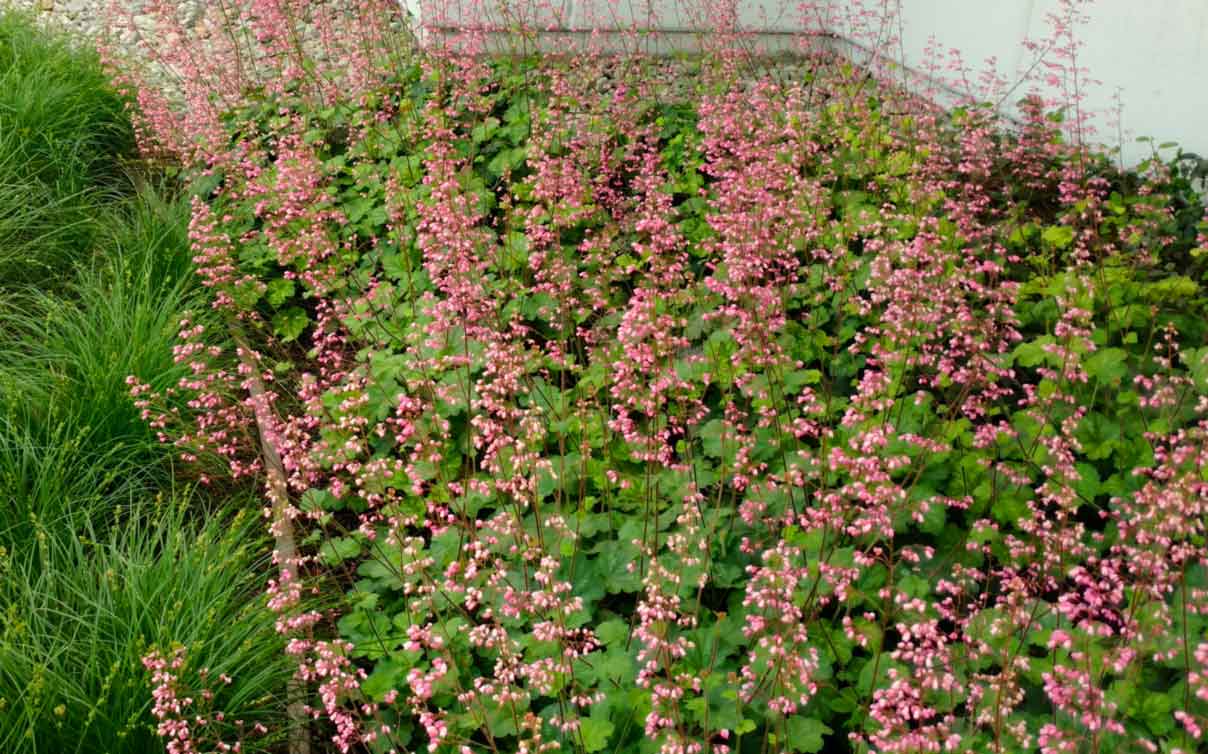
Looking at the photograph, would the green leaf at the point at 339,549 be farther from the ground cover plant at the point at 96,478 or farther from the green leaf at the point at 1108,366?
the green leaf at the point at 1108,366

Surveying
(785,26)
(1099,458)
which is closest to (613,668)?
(1099,458)

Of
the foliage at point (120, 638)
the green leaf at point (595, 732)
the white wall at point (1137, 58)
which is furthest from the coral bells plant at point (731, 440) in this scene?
the white wall at point (1137, 58)

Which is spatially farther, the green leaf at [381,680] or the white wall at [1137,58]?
the white wall at [1137,58]

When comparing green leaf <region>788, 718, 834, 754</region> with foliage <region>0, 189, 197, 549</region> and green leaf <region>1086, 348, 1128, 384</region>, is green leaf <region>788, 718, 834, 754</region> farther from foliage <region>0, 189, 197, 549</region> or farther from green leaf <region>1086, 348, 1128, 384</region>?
foliage <region>0, 189, 197, 549</region>

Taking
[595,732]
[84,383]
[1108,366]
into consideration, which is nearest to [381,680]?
[595,732]

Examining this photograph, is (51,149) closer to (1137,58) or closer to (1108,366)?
(1108,366)

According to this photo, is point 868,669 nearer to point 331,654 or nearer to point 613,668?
point 613,668

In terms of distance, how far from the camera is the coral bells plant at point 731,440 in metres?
2.71

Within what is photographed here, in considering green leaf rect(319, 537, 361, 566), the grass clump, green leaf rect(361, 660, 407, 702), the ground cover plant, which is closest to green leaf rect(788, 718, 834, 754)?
green leaf rect(361, 660, 407, 702)

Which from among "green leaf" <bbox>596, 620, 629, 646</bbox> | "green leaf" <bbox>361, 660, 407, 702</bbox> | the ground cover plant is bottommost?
"green leaf" <bbox>361, 660, 407, 702</bbox>

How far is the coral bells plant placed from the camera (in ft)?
8.87

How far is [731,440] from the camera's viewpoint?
349 centimetres

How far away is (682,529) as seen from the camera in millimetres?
3400

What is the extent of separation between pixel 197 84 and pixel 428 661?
481 centimetres
